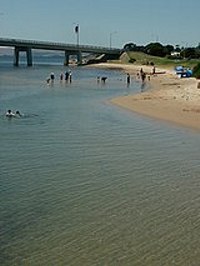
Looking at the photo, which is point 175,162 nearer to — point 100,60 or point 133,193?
point 133,193

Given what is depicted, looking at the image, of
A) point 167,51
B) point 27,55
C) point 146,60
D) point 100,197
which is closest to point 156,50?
point 167,51

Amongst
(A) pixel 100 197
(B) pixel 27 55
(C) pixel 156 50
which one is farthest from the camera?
(C) pixel 156 50

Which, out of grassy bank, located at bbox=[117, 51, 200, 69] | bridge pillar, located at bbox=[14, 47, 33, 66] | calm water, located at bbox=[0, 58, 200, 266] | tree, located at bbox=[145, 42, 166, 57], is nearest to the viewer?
calm water, located at bbox=[0, 58, 200, 266]

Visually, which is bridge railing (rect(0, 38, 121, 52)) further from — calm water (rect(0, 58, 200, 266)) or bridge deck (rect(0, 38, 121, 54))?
calm water (rect(0, 58, 200, 266))

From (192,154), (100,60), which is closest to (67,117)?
(192,154)

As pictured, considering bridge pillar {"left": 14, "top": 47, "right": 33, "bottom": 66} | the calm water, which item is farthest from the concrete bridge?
the calm water

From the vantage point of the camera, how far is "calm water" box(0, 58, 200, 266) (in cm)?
1001

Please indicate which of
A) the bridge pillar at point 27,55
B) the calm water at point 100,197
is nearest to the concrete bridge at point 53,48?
the bridge pillar at point 27,55

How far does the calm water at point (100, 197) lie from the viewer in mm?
10008

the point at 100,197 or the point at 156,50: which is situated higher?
the point at 156,50

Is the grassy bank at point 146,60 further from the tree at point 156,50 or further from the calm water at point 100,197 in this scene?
the calm water at point 100,197

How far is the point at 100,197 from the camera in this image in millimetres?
13461

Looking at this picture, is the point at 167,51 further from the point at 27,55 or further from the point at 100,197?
the point at 100,197

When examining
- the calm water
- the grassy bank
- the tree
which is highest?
the tree
